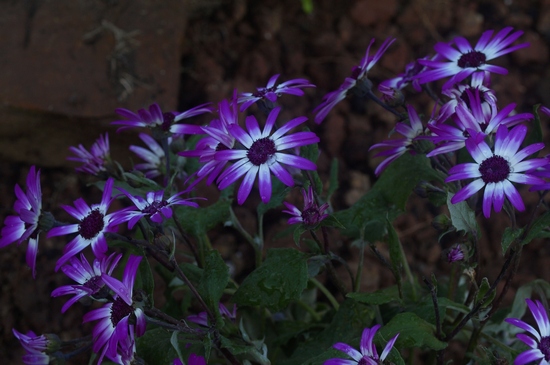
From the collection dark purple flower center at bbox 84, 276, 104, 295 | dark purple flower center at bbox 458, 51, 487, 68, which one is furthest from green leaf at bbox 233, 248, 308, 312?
dark purple flower center at bbox 458, 51, 487, 68

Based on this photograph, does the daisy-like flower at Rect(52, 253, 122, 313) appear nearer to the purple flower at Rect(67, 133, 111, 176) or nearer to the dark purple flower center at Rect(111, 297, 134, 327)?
the dark purple flower center at Rect(111, 297, 134, 327)

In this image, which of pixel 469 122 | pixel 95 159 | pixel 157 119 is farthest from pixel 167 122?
pixel 469 122

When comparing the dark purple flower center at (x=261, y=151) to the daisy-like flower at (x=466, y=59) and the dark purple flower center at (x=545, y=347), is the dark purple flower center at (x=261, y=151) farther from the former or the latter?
the dark purple flower center at (x=545, y=347)

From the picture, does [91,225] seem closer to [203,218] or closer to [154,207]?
[154,207]

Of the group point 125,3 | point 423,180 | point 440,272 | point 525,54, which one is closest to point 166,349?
point 423,180

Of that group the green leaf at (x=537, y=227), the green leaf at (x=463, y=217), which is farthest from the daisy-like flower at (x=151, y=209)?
the green leaf at (x=537, y=227)

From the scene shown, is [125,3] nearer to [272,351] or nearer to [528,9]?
[272,351]
